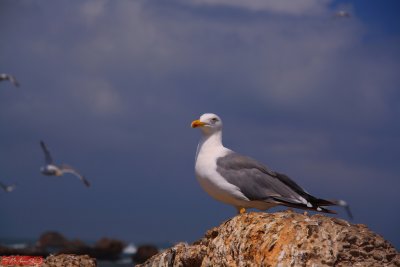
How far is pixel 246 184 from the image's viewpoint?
28.7 ft

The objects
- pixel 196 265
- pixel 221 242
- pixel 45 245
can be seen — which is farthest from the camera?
pixel 45 245

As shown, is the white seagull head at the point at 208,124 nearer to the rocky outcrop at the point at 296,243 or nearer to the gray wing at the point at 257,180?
the gray wing at the point at 257,180

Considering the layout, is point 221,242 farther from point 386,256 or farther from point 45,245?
point 45,245

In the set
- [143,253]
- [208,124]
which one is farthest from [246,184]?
[143,253]

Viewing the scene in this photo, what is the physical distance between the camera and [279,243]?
19.5 ft

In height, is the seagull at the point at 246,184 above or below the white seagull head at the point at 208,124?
below

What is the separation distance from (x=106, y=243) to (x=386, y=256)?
37.9 metres

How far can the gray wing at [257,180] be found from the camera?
869 cm

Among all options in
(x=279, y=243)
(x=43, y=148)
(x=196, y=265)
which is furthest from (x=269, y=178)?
(x=43, y=148)

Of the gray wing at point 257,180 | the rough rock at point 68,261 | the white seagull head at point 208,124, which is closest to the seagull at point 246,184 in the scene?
the gray wing at point 257,180

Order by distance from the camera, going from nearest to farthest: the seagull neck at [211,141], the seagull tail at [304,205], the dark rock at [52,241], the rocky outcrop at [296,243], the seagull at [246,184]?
the rocky outcrop at [296,243] → the seagull tail at [304,205] → the seagull at [246,184] → the seagull neck at [211,141] → the dark rock at [52,241]

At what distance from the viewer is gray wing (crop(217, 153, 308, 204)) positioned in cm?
869

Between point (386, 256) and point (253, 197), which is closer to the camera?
point (386, 256)

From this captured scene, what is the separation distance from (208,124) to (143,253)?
32.1m
